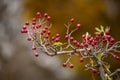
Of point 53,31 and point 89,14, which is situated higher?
point 89,14

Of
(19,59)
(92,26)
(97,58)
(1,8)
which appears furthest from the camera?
(1,8)

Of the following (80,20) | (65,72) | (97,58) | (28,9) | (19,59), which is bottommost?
(97,58)

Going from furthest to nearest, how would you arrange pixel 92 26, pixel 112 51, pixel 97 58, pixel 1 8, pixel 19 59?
pixel 1 8 < pixel 19 59 < pixel 92 26 < pixel 112 51 < pixel 97 58

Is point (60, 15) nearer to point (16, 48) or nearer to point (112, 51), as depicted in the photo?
point (16, 48)

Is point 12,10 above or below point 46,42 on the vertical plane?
above

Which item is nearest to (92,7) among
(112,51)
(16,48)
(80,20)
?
(80,20)

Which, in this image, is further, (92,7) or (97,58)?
(92,7)

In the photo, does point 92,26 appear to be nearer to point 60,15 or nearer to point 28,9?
point 60,15
